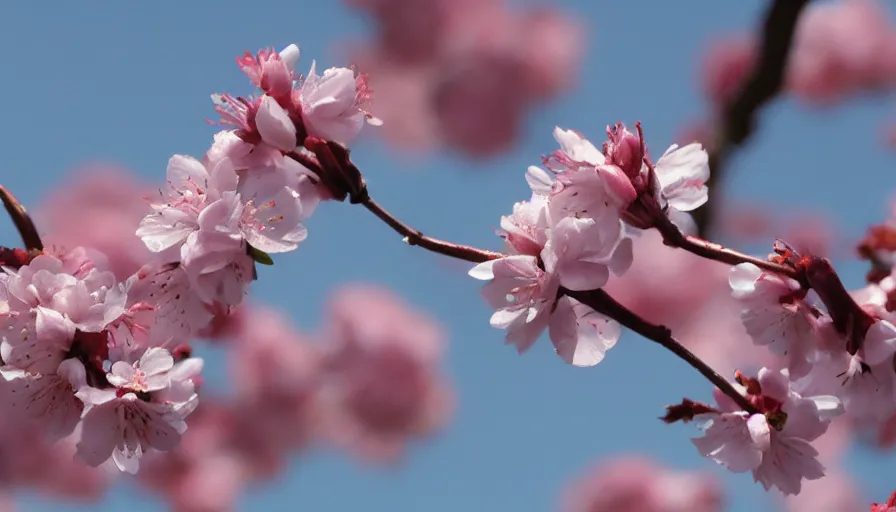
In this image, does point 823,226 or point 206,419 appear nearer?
point 206,419

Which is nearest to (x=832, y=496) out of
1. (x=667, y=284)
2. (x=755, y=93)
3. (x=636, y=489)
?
(x=636, y=489)

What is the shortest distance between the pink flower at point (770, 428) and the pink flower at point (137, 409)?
0.50 m

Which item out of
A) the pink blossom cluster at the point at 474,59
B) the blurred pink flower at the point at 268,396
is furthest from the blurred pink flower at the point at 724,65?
the blurred pink flower at the point at 268,396

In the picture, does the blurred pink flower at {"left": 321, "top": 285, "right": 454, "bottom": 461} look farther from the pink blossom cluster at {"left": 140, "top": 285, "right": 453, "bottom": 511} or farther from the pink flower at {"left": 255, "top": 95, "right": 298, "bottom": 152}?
the pink flower at {"left": 255, "top": 95, "right": 298, "bottom": 152}

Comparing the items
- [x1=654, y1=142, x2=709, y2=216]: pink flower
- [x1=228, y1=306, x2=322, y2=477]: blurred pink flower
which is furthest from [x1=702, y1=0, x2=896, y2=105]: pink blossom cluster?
[x1=654, y1=142, x2=709, y2=216]: pink flower

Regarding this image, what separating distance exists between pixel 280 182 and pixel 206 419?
4419mm

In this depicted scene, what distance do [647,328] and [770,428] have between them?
6.5 inches

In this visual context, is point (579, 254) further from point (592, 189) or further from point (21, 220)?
point (21, 220)

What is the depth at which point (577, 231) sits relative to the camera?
0.88 metres

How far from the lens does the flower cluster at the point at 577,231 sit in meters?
0.90

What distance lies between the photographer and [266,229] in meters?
0.95

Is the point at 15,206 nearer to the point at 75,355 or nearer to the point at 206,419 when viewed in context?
the point at 75,355

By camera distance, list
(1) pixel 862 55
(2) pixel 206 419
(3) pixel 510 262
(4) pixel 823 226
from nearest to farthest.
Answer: (3) pixel 510 262, (2) pixel 206 419, (1) pixel 862 55, (4) pixel 823 226

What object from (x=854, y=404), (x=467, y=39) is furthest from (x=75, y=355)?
(x=467, y=39)
